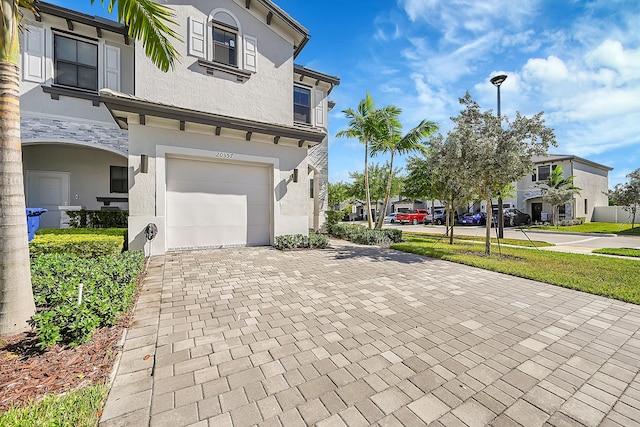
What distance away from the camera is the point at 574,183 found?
78.9 feet

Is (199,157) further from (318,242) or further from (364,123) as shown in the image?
(364,123)

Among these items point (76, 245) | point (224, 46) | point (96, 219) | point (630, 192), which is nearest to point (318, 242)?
point (76, 245)

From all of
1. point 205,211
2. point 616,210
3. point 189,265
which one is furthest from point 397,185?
point 616,210

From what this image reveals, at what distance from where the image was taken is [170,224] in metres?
7.62

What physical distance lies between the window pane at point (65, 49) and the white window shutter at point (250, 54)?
647 cm

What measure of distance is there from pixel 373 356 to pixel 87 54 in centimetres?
1387

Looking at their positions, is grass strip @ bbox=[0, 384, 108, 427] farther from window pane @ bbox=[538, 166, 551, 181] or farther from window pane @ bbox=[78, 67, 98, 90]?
window pane @ bbox=[538, 166, 551, 181]

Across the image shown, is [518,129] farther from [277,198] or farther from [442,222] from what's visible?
[442,222]

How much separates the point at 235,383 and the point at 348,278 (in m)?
3.47

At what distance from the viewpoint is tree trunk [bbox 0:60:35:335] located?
114 inches

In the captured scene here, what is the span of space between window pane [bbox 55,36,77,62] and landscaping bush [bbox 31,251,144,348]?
9109 mm

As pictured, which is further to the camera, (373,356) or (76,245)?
(76,245)

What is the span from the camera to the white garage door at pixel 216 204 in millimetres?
7703

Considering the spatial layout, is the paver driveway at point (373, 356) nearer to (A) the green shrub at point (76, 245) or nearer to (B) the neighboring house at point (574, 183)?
(A) the green shrub at point (76, 245)
